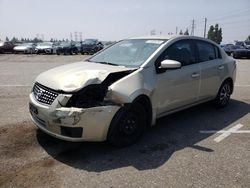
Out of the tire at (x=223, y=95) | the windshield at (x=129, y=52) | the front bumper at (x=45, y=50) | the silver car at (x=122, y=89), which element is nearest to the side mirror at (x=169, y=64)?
the silver car at (x=122, y=89)

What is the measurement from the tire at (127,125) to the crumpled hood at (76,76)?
1.96 feet

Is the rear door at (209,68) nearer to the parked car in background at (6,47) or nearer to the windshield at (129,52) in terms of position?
the windshield at (129,52)

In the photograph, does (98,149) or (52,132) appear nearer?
(52,132)

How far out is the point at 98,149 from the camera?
4.47 m

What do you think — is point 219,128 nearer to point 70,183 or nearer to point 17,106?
point 70,183

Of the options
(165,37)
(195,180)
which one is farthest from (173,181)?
(165,37)

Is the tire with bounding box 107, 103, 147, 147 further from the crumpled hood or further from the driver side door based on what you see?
the crumpled hood

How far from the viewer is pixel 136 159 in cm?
412

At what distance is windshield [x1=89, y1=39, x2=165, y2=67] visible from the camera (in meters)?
5.02

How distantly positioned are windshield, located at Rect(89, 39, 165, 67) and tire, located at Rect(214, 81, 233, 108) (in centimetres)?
226

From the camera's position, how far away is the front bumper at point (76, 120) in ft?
13.0

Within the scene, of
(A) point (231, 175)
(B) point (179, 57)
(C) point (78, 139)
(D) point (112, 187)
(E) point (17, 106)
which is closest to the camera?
(D) point (112, 187)

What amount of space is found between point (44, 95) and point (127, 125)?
4.26 feet

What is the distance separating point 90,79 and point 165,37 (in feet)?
6.58
